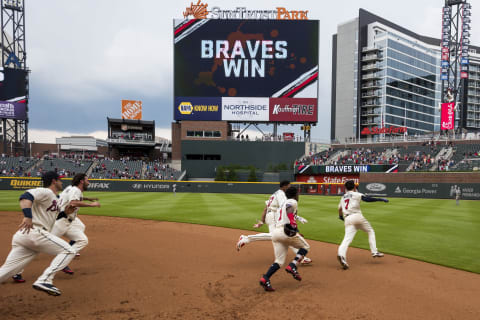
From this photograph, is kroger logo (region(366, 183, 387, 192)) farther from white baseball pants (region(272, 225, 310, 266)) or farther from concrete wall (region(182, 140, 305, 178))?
white baseball pants (region(272, 225, 310, 266))

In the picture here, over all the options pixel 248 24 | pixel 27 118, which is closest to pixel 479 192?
pixel 248 24

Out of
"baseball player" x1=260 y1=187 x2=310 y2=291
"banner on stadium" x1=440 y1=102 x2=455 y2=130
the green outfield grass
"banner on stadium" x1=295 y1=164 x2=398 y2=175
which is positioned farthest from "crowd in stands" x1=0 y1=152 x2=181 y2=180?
"banner on stadium" x1=440 y1=102 x2=455 y2=130

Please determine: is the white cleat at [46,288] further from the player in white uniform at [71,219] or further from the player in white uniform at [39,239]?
the player in white uniform at [71,219]

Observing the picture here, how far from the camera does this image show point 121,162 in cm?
4922

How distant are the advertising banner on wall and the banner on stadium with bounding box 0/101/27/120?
103ft

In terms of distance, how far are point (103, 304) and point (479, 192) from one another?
34235 mm

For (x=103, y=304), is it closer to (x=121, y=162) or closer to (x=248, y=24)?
(x=121, y=162)

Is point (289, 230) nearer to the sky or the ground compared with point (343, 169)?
nearer to the sky

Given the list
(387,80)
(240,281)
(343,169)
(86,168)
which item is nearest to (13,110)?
(86,168)

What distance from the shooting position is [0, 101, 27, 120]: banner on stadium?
45.3 metres

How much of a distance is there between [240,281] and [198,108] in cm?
4666

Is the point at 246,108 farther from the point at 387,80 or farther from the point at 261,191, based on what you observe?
the point at 387,80

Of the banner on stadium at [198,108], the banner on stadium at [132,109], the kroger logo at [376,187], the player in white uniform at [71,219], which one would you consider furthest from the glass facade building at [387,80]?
the player in white uniform at [71,219]

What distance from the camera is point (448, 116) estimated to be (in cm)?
4531
